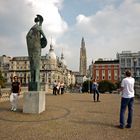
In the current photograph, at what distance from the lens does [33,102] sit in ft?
37.8

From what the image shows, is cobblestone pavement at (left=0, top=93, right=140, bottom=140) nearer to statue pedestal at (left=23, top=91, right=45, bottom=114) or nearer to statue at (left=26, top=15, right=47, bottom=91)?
statue pedestal at (left=23, top=91, right=45, bottom=114)

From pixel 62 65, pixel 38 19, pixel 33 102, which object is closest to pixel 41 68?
pixel 62 65

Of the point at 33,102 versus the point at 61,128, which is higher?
the point at 33,102

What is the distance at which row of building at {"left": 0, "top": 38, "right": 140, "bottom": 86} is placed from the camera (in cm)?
9944

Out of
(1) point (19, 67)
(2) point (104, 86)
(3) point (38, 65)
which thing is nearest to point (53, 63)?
(1) point (19, 67)

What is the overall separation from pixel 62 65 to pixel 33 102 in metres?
142

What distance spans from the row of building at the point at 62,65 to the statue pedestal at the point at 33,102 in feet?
150

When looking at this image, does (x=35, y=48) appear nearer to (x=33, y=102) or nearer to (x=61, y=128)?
(x=33, y=102)

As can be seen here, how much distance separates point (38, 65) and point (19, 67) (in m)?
121

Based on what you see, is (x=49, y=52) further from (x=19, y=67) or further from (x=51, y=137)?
(x=51, y=137)

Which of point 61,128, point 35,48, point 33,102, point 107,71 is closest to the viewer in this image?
point 61,128

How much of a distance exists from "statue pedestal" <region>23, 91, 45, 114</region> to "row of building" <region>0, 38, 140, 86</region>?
45.8 metres

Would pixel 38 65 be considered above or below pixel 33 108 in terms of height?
above

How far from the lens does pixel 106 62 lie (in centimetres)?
10238
